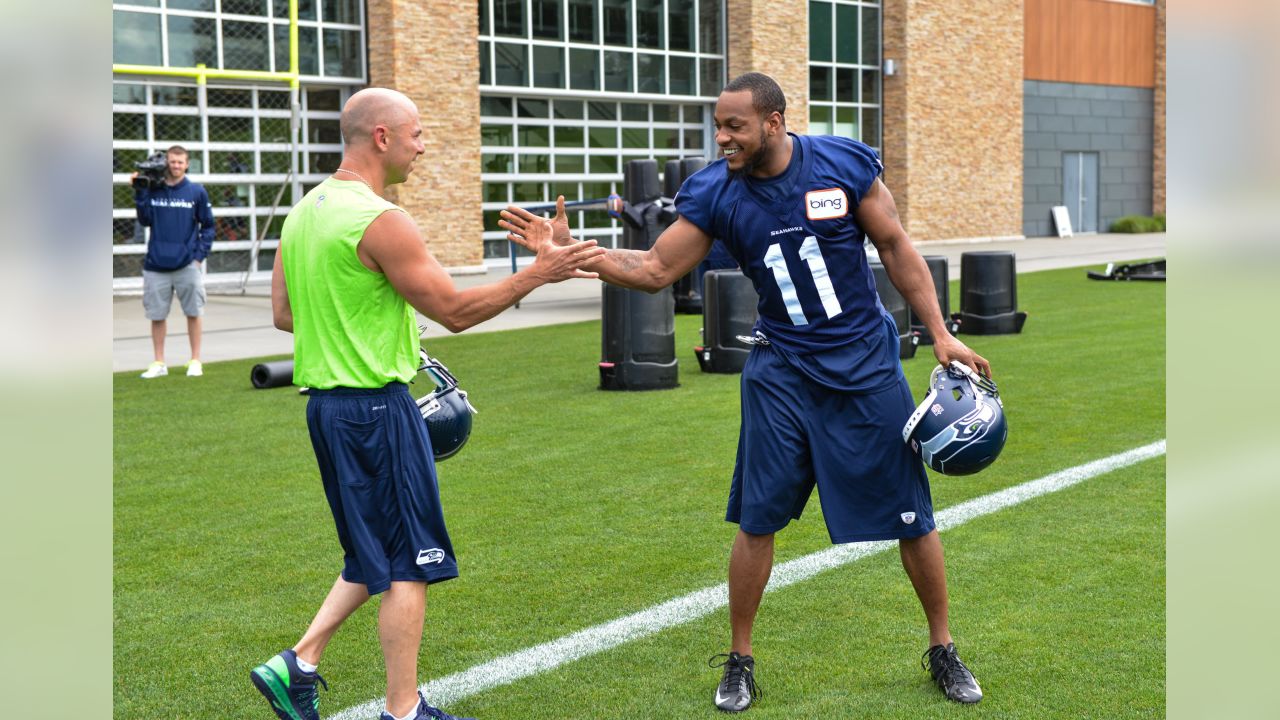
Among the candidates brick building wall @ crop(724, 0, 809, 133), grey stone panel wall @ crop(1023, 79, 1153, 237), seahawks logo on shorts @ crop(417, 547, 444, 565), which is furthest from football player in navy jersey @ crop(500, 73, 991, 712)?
grey stone panel wall @ crop(1023, 79, 1153, 237)

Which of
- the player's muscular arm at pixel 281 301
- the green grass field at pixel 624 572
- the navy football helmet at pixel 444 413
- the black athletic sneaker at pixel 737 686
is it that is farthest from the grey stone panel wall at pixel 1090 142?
the player's muscular arm at pixel 281 301

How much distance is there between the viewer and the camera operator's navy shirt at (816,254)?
14.3ft

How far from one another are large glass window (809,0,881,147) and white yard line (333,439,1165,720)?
26.9 m

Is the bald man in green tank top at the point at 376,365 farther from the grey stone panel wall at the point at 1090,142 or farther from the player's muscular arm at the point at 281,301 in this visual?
the grey stone panel wall at the point at 1090,142

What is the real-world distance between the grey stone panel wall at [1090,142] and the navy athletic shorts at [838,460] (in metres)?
36.6

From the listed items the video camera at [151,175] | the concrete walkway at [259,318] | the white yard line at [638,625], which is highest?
the video camera at [151,175]

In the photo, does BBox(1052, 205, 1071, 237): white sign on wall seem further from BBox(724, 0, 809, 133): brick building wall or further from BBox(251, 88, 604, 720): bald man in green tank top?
BBox(251, 88, 604, 720): bald man in green tank top

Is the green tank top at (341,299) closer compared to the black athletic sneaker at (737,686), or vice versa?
the green tank top at (341,299)

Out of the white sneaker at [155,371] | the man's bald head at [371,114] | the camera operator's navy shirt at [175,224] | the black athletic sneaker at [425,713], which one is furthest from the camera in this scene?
the white sneaker at [155,371]

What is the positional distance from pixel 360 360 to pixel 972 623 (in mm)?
2647

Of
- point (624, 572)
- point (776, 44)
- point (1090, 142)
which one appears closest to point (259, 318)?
point (624, 572)
